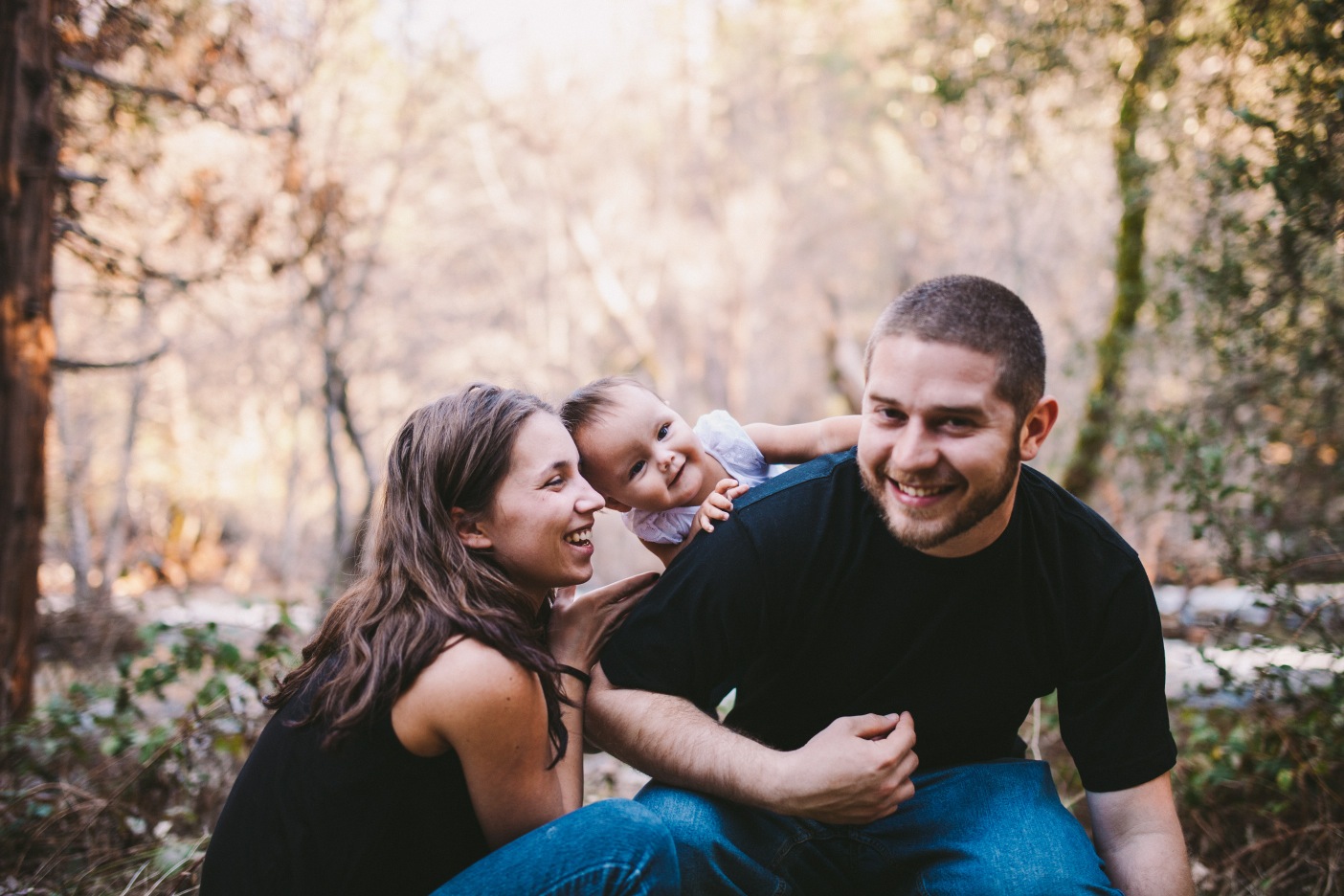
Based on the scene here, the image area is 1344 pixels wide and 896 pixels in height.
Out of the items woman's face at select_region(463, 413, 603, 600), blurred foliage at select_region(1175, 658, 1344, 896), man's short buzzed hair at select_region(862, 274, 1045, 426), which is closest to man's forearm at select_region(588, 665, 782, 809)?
woman's face at select_region(463, 413, 603, 600)

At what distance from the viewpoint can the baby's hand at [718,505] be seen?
2273 millimetres

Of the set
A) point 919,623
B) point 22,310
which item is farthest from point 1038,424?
point 22,310

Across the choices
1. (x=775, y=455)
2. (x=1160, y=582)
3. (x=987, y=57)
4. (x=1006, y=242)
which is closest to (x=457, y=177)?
(x=1006, y=242)

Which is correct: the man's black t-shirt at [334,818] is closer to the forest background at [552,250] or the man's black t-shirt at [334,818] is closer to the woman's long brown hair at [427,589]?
the woman's long brown hair at [427,589]

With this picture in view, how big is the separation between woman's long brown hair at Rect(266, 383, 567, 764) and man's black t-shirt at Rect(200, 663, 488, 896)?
2.8 inches

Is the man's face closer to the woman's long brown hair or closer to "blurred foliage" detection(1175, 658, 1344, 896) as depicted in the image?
the woman's long brown hair

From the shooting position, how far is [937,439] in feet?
6.68

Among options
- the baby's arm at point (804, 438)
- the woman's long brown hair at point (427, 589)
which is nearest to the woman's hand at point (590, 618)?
the woman's long brown hair at point (427, 589)

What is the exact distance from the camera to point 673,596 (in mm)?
2170

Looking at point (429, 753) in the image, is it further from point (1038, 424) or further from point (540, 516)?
point (1038, 424)

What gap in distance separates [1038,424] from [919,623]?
53cm

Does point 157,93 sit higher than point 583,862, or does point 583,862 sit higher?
point 157,93

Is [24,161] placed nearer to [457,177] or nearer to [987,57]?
[987,57]

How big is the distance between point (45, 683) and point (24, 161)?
266 cm
